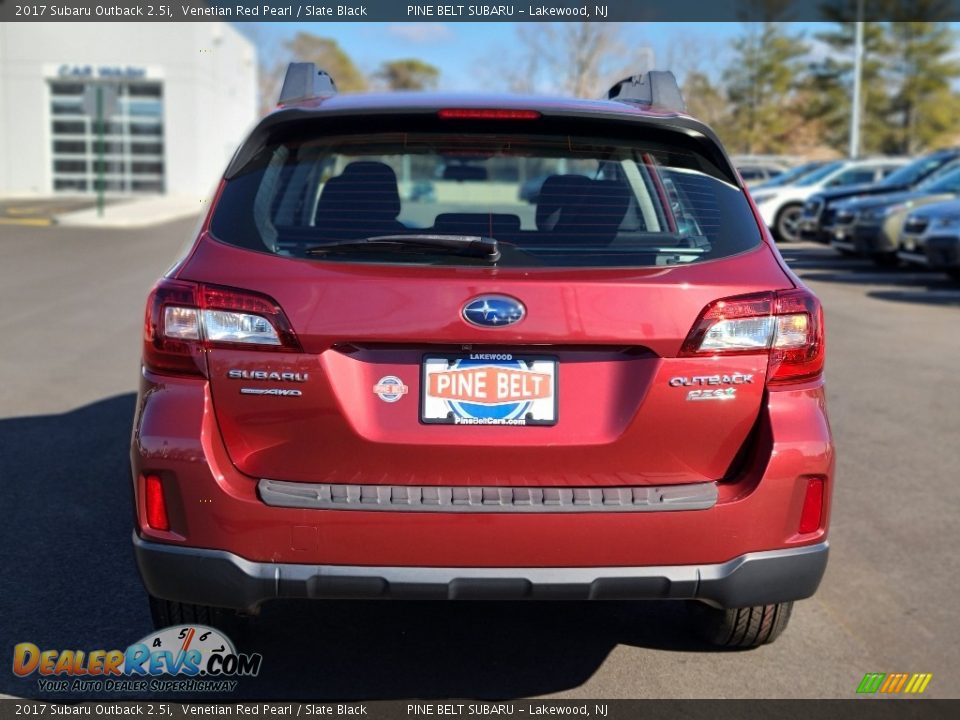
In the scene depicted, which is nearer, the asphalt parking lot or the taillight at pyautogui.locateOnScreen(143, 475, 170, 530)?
the taillight at pyautogui.locateOnScreen(143, 475, 170, 530)

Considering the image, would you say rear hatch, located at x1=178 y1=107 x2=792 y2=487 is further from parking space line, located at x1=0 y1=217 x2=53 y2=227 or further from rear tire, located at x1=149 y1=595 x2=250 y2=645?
parking space line, located at x1=0 y1=217 x2=53 y2=227

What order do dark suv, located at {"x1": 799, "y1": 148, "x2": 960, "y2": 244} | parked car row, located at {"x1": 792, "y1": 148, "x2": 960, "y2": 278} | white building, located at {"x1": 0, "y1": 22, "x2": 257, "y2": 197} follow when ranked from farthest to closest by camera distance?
white building, located at {"x1": 0, "y1": 22, "x2": 257, "y2": 197} < dark suv, located at {"x1": 799, "y1": 148, "x2": 960, "y2": 244} < parked car row, located at {"x1": 792, "y1": 148, "x2": 960, "y2": 278}

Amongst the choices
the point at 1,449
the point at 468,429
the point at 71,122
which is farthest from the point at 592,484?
the point at 71,122

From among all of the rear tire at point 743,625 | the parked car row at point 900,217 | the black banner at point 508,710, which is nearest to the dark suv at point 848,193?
the parked car row at point 900,217

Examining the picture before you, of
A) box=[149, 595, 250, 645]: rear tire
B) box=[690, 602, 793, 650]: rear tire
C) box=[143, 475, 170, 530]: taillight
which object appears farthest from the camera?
box=[690, 602, 793, 650]: rear tire

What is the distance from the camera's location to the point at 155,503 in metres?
3.17

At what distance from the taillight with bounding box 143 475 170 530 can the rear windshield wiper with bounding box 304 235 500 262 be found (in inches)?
29.6

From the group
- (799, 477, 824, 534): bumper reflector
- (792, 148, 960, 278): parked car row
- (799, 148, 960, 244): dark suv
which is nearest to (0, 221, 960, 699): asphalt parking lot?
(799, 477, 824, 534): bumper reflector

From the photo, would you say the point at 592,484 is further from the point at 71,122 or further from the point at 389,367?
the point at 71,122

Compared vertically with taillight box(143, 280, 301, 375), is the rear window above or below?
above

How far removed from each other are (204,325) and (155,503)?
510 millimetres

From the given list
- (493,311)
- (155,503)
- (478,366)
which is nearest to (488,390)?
(478,366)

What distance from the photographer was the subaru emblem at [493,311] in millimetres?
3045

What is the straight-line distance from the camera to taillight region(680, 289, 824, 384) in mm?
3133
